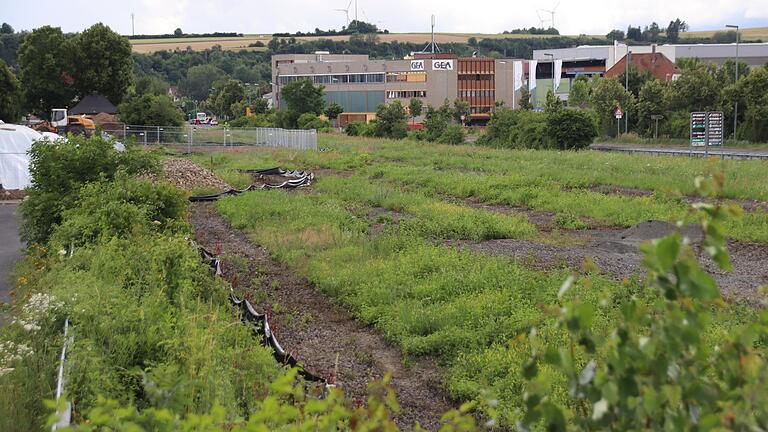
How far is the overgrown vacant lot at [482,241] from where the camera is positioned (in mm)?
9828

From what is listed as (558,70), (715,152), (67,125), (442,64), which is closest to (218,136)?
(67,125)

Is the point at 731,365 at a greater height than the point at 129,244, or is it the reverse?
the point at 731,365

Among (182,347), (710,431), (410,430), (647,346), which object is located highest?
(647,346)

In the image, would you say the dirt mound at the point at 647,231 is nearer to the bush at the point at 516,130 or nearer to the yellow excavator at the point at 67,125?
the bush at the point at 516,130

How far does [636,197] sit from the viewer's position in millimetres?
23719

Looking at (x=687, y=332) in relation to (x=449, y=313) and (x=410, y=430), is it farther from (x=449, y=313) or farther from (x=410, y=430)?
(x=449, y=313)

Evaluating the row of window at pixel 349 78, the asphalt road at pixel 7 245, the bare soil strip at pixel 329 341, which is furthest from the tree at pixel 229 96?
the bare soil strip at pixel 329 341

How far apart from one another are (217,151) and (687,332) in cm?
5035

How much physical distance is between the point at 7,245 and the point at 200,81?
160 m

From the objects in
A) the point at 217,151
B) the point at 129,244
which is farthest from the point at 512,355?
the point at 217,151

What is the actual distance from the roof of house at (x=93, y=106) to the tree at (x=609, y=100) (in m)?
41.7

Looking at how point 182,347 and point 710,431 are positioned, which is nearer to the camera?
point 710,431

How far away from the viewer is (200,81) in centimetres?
17375

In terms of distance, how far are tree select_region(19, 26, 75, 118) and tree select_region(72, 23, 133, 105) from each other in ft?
2.81
